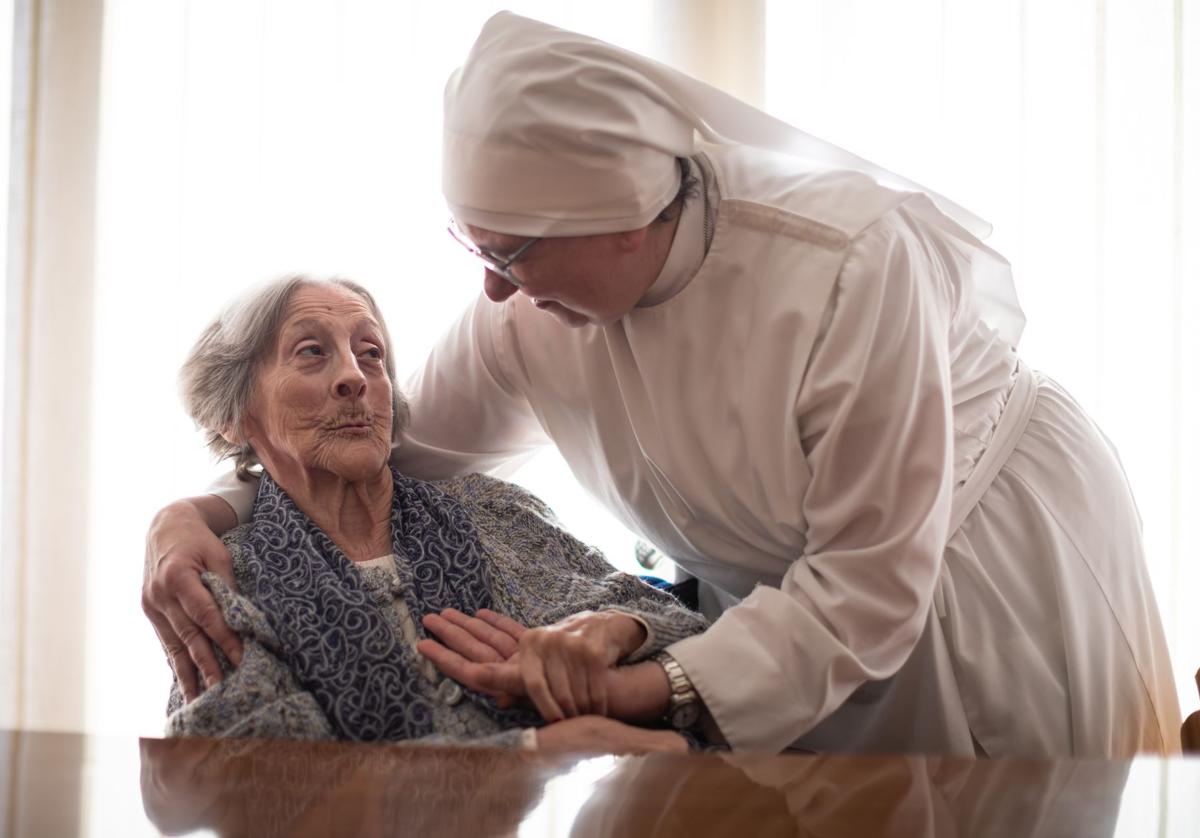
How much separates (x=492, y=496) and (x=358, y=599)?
38 cm

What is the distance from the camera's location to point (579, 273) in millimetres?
1538

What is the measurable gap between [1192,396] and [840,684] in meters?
1.89

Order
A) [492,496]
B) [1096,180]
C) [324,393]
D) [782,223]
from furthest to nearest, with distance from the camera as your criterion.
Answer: [1096,180] → [492,496] → [324,393] → [782,223]

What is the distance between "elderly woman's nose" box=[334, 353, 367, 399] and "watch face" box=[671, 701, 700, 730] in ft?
2.21

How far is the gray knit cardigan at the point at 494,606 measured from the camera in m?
1.38

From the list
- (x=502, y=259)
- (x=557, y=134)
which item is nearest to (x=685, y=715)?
(x=502, y=259)

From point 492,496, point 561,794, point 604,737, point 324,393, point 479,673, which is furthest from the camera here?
point 492,496

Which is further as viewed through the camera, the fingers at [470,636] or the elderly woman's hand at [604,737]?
the fingers at [470,636]

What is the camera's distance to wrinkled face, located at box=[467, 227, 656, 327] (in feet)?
4.95

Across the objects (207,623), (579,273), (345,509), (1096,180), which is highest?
(1096,180)

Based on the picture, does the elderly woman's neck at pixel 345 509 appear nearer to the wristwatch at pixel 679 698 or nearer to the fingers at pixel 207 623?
the fingers at pixel 207 623

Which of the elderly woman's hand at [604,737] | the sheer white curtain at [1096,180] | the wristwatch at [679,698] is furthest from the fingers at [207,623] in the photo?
the sheer white curtain at [1096,180]

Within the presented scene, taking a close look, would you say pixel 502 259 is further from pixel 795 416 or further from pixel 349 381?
pixel 795 416

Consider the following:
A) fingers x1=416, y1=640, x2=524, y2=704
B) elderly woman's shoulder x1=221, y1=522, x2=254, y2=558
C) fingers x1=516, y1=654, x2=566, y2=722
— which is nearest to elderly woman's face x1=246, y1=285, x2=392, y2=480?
elderly woman's shoulder x1=221, y1=522, x2=254, y2=558
